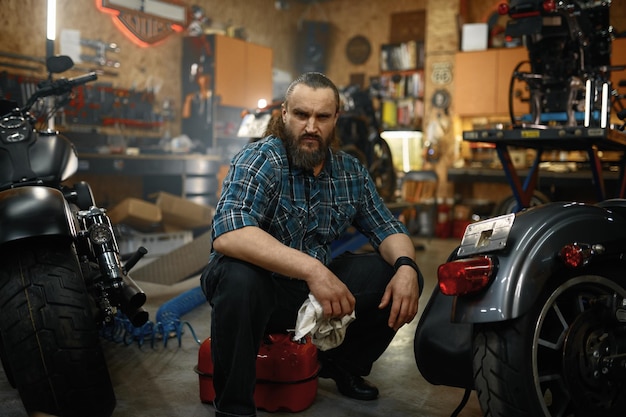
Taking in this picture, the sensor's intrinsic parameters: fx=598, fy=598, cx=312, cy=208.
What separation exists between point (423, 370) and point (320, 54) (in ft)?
26.8

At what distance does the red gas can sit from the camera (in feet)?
6.03

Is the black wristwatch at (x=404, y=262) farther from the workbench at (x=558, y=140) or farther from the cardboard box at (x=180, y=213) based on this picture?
the cardboard box at (x=180, y=213)

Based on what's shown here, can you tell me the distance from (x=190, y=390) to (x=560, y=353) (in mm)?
1251

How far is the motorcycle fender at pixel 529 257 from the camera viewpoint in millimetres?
1216

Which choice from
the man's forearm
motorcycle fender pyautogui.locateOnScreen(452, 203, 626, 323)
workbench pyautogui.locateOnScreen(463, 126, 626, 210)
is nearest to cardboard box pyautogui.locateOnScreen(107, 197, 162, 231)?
workbench pyautogui.locateOnScreen(463, 126, 626, 210)

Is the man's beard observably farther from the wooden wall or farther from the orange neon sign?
the orange neon sign

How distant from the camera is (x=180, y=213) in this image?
5.26m

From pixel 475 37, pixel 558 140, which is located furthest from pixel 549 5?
pixel 475 37

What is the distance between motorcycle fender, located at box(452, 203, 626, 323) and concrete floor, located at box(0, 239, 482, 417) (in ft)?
2.52

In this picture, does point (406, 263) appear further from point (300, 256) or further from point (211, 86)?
point (211, 86)

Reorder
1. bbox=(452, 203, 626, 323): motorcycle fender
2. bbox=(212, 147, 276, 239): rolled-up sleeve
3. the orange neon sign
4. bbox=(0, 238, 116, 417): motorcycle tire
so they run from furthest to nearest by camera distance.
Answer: the orange neon sign, bbox=(212, 147, 276, 239): rolled-up sleeve, bbox=(0, 238, 116, 417): motorcycle tire, bbox=(452, 203, 626, 323): motorcycle fender

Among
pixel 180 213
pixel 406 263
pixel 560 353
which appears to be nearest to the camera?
pixel 560 353

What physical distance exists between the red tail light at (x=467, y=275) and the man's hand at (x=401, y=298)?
0.45m

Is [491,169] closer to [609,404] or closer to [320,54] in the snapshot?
[320,54]
